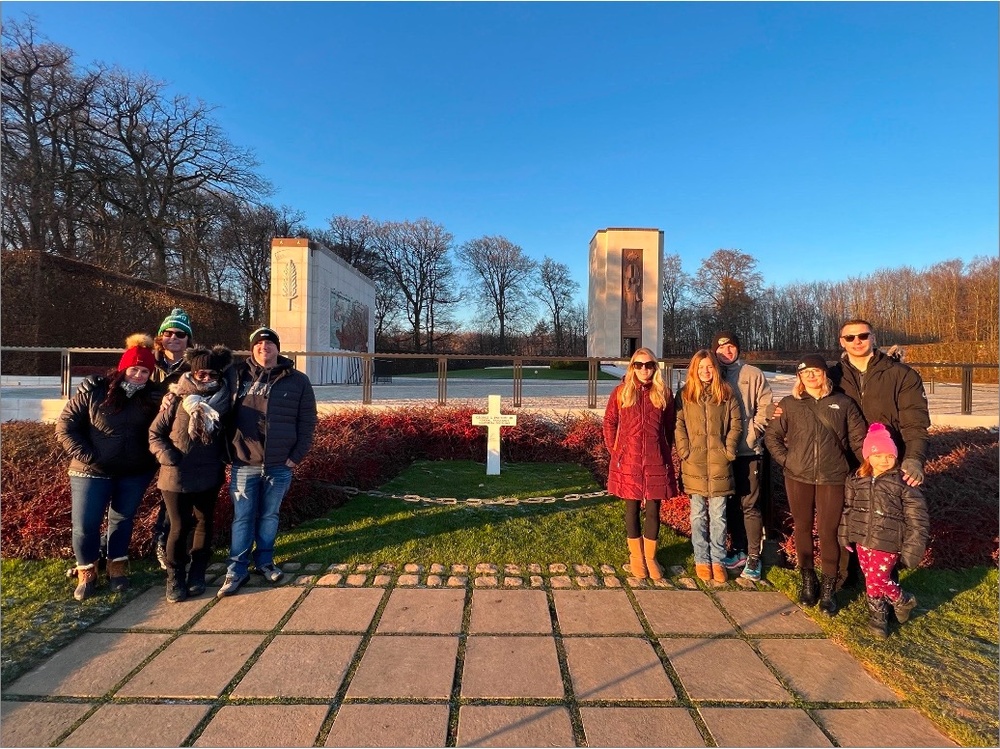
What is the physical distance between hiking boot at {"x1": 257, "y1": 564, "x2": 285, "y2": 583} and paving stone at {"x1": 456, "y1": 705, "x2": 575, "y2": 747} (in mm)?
1967

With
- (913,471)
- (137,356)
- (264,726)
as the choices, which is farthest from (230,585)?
(913,471)

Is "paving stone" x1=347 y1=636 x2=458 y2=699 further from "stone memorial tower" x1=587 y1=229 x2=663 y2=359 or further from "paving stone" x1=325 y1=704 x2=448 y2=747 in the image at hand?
"stone memorial tower" x1=587 y1=229 x2=663 y2=359

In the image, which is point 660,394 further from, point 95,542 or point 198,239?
point 198,239

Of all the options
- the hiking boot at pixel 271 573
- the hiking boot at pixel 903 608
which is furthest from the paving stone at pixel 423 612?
the hiking boot at pixel 903 608

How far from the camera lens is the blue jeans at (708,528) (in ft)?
12.4

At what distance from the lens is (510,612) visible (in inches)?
127

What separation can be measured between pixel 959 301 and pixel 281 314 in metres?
50.8

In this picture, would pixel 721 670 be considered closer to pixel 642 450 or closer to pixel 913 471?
pixel 642 450

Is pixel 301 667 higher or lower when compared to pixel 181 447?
lower

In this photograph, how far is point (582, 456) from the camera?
7730mm

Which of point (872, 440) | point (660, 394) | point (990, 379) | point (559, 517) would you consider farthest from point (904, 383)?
point (990, 379)

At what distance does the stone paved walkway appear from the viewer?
2.14 m

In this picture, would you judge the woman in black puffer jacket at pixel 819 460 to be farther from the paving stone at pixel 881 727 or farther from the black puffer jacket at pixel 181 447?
the black puffer jacket at pixel 181 447

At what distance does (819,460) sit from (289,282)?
54.0 ft
